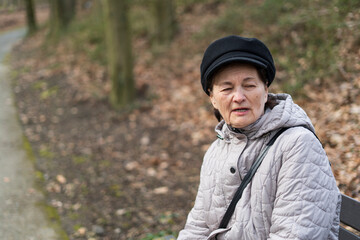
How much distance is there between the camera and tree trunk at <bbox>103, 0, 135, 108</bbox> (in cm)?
791

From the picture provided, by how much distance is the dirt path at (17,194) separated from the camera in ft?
13.2

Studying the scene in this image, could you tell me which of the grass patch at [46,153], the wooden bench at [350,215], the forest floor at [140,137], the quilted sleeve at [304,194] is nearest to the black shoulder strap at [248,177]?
the quilted sleeve at [304,194]

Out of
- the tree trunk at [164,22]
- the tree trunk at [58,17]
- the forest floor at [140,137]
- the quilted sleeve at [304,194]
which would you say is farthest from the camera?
the tree trunk at [58,17]

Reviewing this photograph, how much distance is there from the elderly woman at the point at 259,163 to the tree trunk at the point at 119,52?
20.5ft

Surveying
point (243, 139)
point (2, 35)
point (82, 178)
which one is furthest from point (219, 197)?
point (2, 35)

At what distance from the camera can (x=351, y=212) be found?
90.4 inches

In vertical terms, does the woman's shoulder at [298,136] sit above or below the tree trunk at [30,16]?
below

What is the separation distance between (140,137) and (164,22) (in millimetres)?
5745

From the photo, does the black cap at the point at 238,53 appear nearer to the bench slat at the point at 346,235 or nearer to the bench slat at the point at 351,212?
the bench slat at the point at 351,212

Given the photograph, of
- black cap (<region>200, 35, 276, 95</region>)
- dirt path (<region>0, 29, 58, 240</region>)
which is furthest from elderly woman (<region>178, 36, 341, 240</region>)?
dirt path (<region>0, 29, 58, 240</region>)

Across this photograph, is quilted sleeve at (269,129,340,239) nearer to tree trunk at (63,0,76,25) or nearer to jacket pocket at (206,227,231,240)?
jacket pocket at (206,227,231,240)

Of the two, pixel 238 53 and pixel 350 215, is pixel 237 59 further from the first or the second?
pixel 350 215


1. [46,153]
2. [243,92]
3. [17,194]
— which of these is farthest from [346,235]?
[46,153]

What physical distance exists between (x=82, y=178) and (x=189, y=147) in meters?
2.05
